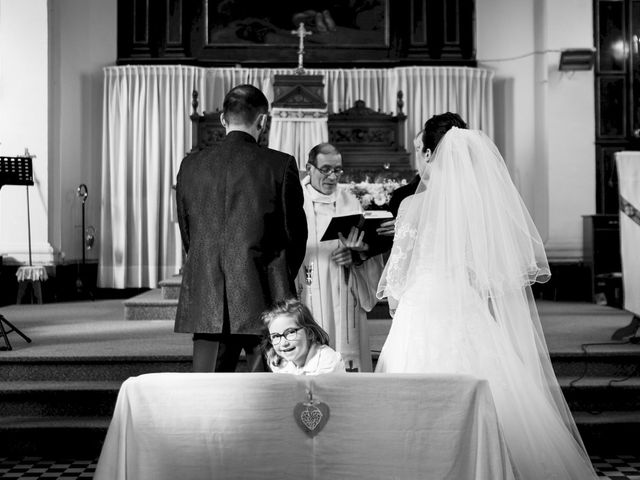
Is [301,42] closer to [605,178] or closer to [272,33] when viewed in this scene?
[272,33]

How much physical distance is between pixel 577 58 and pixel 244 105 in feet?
29.7

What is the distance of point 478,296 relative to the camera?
4.01 m

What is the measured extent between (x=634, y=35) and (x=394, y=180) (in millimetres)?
4172

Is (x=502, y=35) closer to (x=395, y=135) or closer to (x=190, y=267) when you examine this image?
(x=395, y=135)

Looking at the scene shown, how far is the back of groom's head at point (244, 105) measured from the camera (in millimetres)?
3582

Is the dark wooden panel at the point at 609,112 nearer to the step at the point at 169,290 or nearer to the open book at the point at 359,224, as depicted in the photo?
the step at the point at 169,290

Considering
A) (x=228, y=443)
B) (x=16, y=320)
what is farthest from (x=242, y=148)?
(x=16, y=320)

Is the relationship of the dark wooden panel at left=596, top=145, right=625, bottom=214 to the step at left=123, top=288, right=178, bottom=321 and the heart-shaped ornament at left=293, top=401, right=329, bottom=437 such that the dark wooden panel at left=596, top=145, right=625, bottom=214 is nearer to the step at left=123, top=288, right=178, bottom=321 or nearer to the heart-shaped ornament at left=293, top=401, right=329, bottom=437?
the step at left=123, top=288, right=178, bottom=321

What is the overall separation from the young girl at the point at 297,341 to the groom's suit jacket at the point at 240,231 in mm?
113

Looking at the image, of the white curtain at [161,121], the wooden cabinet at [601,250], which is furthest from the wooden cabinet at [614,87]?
the white curtain at [161,121]

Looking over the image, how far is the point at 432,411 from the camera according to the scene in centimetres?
304

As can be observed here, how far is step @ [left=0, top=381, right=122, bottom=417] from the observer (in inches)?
216

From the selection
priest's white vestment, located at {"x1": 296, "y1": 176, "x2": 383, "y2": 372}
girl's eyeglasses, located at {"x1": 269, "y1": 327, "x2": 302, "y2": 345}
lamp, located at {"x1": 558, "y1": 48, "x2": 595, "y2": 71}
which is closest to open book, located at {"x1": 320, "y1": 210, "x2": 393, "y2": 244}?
priest's white vestment, located at {"x1": 296, "y1": 176, "x2": 383, "y2": 372}

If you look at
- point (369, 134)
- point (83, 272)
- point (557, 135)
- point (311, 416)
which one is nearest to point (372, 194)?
point (369, 134)
